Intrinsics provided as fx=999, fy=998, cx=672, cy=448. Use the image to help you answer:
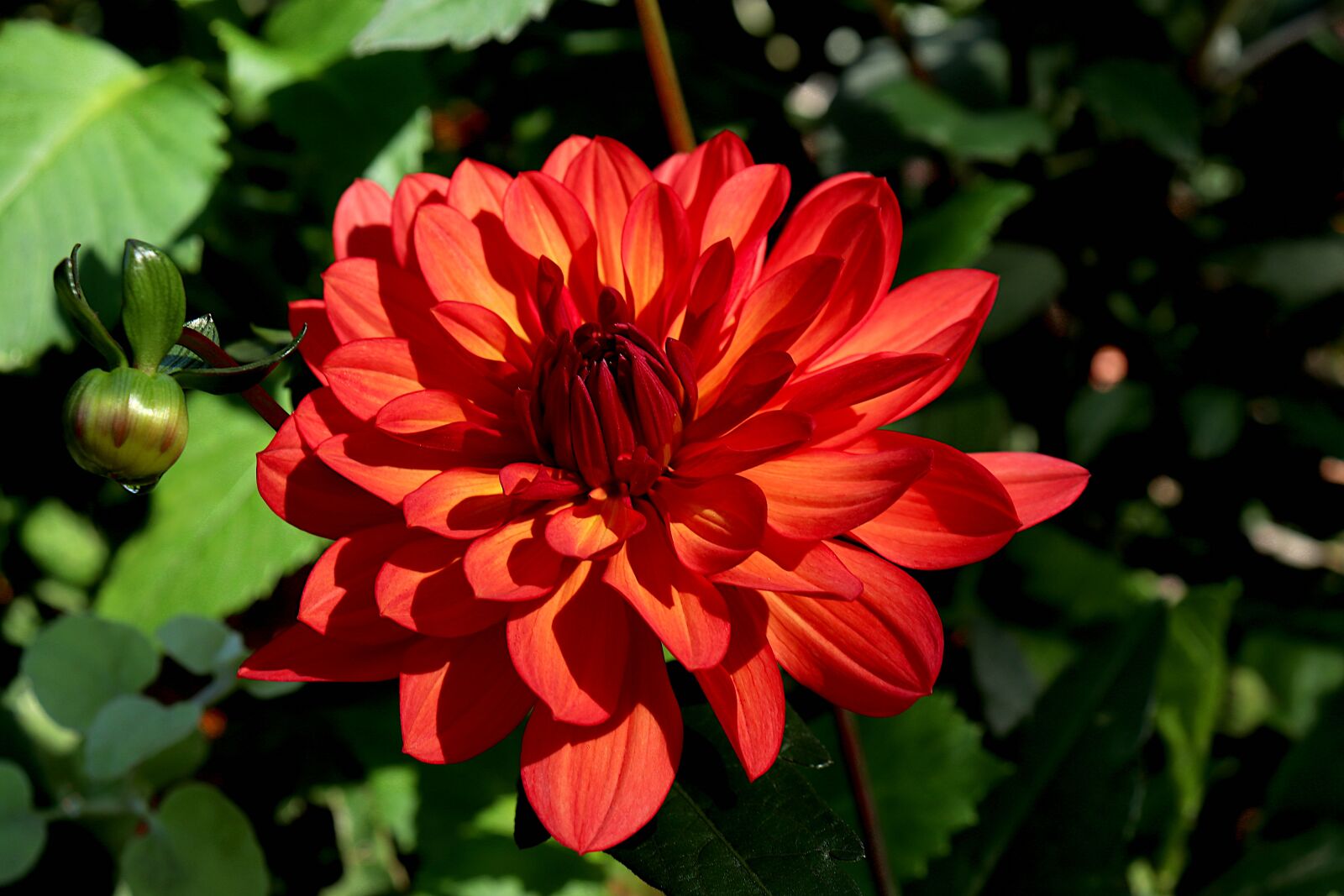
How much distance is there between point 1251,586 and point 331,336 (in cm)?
112

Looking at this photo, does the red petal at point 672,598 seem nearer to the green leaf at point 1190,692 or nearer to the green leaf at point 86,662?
the green leaf at point 86,662

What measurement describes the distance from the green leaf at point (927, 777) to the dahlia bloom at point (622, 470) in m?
0.44

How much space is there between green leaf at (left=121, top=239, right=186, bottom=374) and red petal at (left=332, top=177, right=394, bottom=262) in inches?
6.2

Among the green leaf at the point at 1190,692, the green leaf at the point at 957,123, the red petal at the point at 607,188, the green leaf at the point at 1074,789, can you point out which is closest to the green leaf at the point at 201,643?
the red petal at the point at 607,188

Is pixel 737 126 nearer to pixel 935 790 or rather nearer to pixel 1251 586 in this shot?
pixel 935 790

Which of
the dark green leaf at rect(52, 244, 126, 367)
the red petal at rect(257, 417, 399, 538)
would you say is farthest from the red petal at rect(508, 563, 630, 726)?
the dark green leaf at rect(52, 244, 126, 367)

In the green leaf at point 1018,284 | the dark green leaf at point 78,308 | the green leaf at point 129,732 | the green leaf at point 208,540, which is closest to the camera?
the dark green leaf at point 78,308

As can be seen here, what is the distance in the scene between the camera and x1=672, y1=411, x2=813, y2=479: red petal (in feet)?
1.52

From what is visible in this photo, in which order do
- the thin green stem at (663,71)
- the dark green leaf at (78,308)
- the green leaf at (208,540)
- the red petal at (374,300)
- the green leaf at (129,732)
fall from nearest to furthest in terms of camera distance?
the dark green leaf at (78,308)
the red petal at (374,300)
the green leaf at (129,732)
the thin green stem at (663,71)
the green leaf at (208,540)

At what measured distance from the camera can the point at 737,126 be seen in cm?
87

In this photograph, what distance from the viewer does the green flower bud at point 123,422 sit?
41cm

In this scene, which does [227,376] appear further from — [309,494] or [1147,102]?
[1147,102]

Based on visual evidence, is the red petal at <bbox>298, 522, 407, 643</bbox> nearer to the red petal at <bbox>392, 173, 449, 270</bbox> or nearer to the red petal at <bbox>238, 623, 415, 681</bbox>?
the red petal at <bbox>238, 623, 415, 681</bbox>

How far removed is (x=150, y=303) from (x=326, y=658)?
0.18 m
